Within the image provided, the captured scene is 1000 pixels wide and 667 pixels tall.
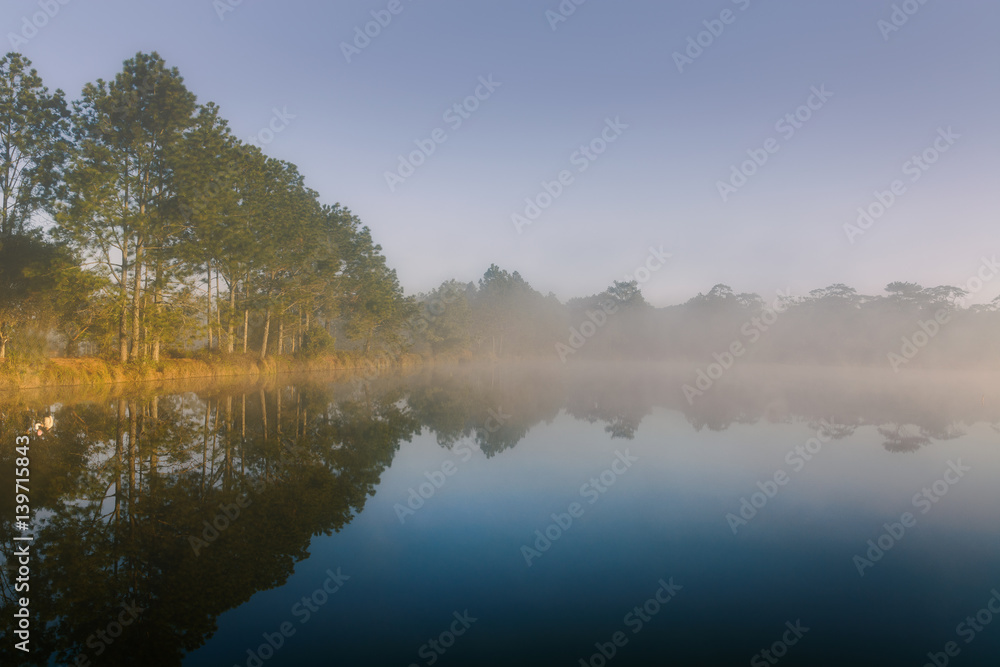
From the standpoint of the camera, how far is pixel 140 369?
23.3m

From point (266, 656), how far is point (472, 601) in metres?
1.77

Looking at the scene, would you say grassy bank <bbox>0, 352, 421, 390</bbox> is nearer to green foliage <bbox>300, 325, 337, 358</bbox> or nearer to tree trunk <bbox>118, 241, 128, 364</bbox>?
green foliage <bbox>300, 325, 337, 358</bbox>

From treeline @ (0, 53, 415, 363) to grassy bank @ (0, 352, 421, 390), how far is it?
0.84 m

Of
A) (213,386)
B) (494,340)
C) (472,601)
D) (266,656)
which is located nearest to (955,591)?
(472,601)

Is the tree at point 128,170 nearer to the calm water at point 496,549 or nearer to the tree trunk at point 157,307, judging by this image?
the tree trunk at point 157,307

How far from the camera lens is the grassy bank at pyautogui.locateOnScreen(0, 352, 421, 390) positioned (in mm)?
19172

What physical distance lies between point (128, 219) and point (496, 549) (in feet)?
81.8

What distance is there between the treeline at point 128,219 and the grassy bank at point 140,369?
0.84 m

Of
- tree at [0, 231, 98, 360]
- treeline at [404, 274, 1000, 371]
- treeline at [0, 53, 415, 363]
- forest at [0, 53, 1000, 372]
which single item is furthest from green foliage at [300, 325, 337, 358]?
treeline at [404, 274, 1000, 371]

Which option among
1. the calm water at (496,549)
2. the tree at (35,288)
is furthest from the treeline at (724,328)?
the calm water at (496,549)

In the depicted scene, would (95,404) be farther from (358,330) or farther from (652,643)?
(358,330)

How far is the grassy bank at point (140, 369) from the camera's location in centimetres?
1917

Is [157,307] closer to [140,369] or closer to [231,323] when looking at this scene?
[140,369]

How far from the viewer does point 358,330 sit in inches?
1763
